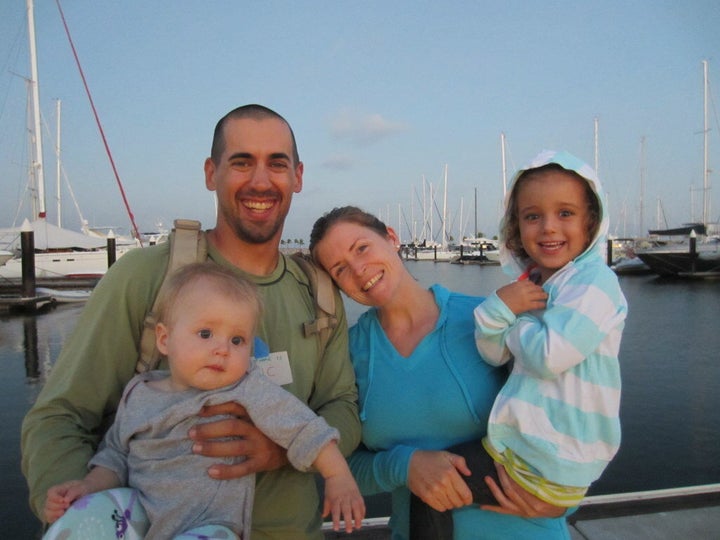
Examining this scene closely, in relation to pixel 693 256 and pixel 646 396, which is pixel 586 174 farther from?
pixel 693 256

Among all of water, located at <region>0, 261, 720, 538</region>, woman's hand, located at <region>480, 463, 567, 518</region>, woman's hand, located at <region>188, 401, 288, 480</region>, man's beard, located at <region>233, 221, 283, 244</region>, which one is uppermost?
man's beard, located at <region>233, 221, 283, 244</region>

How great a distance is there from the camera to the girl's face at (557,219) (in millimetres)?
1976

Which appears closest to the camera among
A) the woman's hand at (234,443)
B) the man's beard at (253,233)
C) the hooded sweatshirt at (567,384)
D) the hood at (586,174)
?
the woman's hand at (234,443)

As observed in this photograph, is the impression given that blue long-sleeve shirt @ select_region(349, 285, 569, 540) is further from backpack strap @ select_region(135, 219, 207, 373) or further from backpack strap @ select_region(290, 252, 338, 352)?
backpack strap @ select_region(135, 219, 207, 373)

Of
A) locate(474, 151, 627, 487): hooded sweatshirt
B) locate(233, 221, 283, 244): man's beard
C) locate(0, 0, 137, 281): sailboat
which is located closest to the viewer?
locate(474, 151, 627, 487): hooded sweatshirt

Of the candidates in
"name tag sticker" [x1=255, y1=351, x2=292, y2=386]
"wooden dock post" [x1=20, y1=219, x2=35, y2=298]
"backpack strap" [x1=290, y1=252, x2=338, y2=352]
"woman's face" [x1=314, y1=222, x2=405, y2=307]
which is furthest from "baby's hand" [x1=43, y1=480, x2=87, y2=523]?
"wooden dock post" [x1=20, y1=219, x2=35, y2=298]

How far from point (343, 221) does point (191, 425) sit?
1.09 metres

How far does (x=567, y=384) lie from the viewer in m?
1.76

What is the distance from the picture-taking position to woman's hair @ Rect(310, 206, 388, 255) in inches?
91.8

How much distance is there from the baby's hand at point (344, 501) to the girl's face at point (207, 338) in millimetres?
462

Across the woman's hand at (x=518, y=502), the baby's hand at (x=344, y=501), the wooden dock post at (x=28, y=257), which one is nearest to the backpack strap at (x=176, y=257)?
the baby's hand at (x=344, y=501)

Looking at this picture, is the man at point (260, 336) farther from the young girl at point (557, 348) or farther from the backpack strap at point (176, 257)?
the young girl at point (557, 348)

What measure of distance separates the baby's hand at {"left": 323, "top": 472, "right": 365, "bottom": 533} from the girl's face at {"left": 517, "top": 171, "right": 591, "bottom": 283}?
3.68 ft

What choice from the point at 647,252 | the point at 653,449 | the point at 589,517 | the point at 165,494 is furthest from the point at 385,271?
the point at 647,252
